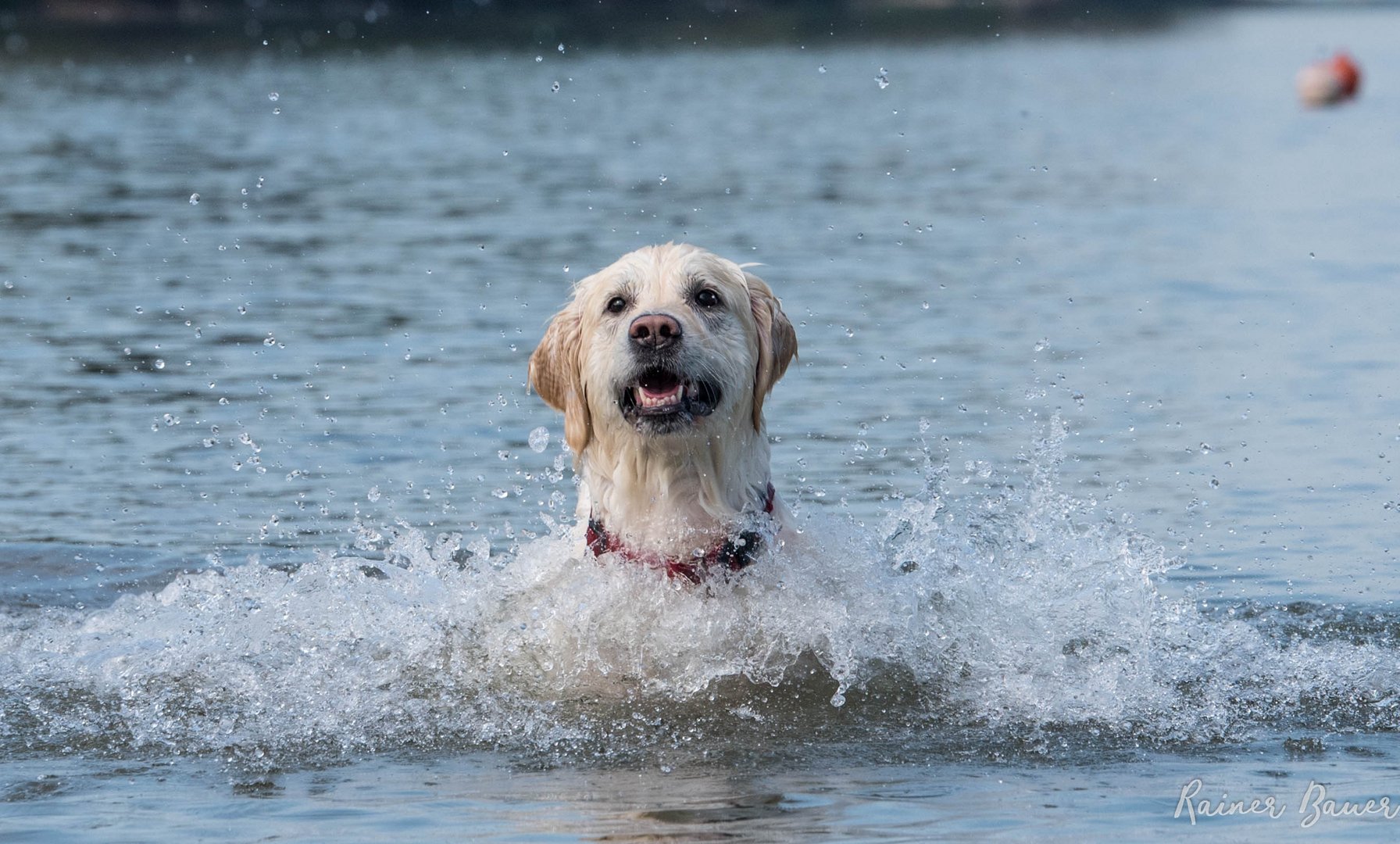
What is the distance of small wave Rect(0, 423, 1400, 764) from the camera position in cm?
614

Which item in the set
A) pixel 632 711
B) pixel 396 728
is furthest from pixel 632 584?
pixel 396 728

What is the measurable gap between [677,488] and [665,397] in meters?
0.43

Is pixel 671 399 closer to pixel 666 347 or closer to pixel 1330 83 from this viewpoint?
pixel 666 347

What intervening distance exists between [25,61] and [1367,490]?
39.9m

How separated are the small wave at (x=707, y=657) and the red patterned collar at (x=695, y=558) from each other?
5 cm

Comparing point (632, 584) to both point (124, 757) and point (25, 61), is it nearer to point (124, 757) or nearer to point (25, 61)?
point (124, 757)

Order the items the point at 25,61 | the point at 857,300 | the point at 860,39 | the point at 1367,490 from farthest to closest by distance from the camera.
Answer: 1. the point at 860,39
2. the point at 25,61
3. the point at 857,300
4. the point at 1367,490

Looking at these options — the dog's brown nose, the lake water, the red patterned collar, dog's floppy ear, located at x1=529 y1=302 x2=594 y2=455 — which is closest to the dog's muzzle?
the dog's brown nose

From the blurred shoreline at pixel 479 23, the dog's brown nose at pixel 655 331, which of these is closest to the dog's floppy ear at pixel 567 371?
the dog's brown nose at pixel 655 331

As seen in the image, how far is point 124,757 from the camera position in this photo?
19.5 feet

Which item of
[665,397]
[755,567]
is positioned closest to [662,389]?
[665,397]

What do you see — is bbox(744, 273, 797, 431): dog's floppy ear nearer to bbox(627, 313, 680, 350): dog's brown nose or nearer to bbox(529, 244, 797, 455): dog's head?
bbox(529, 244, 797, 455): dog's head

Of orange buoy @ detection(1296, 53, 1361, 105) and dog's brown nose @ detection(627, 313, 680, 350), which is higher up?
orange buoy @ detection(1296, 53, 1361, 105)

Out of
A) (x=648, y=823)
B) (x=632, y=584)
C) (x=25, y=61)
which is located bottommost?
(x=648, y=823)
